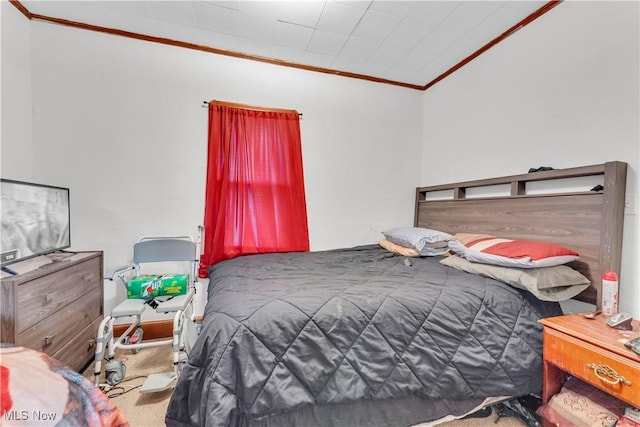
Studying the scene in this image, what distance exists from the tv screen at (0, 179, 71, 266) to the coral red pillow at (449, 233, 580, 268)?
255cm

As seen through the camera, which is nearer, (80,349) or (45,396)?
(45,396)

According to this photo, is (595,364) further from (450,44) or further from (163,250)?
(163,250)

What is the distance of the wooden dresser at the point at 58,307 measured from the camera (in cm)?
123

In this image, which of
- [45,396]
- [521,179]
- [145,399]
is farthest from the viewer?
[521,179]

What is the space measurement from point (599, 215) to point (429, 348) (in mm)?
1236

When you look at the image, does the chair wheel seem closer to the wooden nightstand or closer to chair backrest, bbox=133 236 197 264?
chair backrest, bbox=133 236 197 264

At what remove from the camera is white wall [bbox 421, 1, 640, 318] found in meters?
1.46

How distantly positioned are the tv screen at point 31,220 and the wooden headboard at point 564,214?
301 cm

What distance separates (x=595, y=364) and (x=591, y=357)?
0.03 m

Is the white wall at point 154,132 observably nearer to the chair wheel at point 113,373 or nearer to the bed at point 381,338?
the chair wheel at point 113,373

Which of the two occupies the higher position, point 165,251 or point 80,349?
point 165,251

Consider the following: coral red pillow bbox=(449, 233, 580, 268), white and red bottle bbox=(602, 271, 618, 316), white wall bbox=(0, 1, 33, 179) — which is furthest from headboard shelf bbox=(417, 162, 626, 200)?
white wall bbox=(0, 1, 33, 179)

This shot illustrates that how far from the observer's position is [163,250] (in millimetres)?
2188

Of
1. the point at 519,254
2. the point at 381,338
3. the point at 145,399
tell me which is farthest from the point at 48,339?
the point at 519,254
